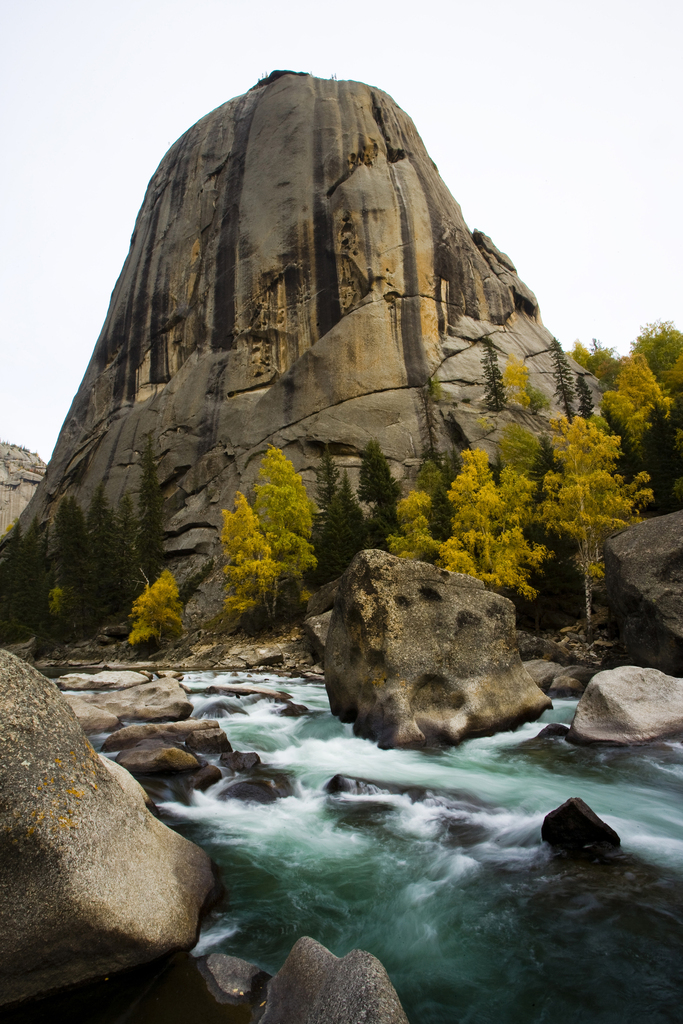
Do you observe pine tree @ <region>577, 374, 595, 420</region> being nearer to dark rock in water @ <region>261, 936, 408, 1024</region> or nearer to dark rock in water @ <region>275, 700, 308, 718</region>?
dark rock in water @ <region>275, 700, 308, 718</region>

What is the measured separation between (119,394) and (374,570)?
210 ft

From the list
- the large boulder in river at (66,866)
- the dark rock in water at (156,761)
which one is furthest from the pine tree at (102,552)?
the large boulder in river at (66,866)

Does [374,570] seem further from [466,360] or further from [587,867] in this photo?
[466,360]

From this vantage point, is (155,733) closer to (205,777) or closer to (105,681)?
(205,777)

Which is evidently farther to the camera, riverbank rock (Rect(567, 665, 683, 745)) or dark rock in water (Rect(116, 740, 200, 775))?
riverbank rock (Rect(567, 665, 683, 745))

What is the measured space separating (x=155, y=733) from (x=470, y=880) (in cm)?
677

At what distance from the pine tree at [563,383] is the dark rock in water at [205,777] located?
52.1 m

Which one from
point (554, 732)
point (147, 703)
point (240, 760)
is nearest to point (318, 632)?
point (147, 703)

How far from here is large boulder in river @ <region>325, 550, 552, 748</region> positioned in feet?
33.3

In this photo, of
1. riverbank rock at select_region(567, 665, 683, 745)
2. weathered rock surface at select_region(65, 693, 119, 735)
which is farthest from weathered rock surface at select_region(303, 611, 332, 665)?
riverbank rock at select_region(567, 665, 683, 745)

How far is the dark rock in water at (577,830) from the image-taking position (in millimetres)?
5578

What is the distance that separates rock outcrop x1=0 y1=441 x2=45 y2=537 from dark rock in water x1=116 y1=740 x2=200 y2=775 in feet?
449

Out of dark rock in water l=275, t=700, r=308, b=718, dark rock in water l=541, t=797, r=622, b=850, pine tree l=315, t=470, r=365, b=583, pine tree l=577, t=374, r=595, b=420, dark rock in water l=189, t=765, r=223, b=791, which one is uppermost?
pine tree l=577, t=374, r=595, b=420

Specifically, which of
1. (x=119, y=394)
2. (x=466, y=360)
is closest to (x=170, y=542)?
(x=119, y=394)
